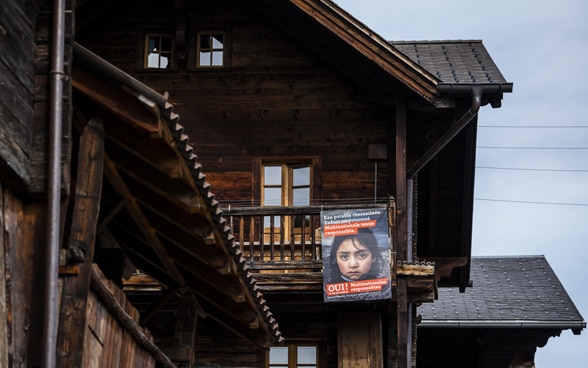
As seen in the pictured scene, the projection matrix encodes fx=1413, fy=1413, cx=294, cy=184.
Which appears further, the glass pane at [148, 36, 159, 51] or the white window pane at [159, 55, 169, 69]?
the glass pane at [148, 36, 159, 51]

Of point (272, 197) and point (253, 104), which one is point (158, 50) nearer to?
point (253, 104)

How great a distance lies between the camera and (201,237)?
12.6 meters

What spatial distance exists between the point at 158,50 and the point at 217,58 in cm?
94

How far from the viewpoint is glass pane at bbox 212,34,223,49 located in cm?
2203

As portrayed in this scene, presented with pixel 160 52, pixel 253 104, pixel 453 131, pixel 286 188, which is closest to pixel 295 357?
pixel 286 188

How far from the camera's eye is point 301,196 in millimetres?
21094

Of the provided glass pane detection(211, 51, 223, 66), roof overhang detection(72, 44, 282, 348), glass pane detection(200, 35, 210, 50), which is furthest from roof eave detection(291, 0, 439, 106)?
roof overhang detection(72, 44, 282, 348)

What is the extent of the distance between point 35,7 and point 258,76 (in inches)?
447

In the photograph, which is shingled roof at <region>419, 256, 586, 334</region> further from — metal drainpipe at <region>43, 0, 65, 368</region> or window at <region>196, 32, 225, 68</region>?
metal drainpipe at <region>43, 0, 65, 368</region>

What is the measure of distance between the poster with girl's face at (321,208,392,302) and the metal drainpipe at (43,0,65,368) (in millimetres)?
9632

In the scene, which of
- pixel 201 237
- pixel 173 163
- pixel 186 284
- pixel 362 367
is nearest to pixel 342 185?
pixel 362 367

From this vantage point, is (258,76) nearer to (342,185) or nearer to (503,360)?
(342,185)

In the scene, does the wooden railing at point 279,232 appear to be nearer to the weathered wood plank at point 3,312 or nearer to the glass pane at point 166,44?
the glass pane at point 166,44

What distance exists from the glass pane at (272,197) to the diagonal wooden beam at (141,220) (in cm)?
644
